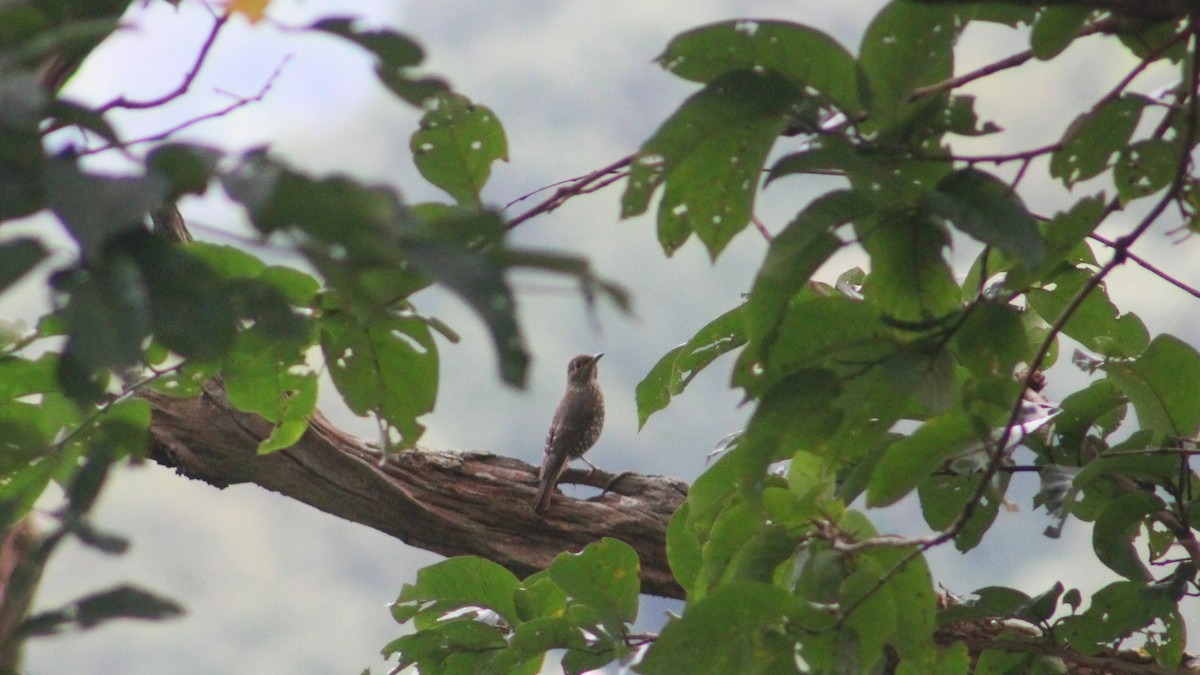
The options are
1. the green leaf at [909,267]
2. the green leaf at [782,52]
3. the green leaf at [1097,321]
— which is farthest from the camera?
the green leaf at [1097,321]

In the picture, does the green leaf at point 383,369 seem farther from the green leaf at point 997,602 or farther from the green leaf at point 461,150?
the green leaf at point 997,602

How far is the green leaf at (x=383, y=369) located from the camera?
1.70 metres

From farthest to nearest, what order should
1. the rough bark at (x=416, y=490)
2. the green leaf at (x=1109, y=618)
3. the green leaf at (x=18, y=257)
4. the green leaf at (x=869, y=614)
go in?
the rough bark at (x=416, y=490)
the green leaf at (x=1109, y=618)
the green leaf at (x=869, y=614)
the green leaf at (x=18, y=257)

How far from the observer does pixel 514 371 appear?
0.79 meters

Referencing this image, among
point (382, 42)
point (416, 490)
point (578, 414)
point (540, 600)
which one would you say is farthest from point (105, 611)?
point (578, 414)

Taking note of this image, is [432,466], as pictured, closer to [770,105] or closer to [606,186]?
[606,186]

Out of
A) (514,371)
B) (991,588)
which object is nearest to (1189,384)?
(991,588)

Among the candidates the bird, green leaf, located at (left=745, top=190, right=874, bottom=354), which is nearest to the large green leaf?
green leaf, located at (left=745, top=190, right=874, bottom=354)

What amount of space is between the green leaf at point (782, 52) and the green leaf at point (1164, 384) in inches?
42.1

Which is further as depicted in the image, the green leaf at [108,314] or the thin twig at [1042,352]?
the thin twig at [1042,352]

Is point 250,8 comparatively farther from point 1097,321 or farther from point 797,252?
point 1097,321

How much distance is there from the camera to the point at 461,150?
70.7 inches

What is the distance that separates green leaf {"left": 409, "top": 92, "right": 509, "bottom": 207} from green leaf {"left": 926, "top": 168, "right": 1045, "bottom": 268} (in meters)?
0.74

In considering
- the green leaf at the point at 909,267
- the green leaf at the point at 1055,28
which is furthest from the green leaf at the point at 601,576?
the green leaf at the point at 1055,28
